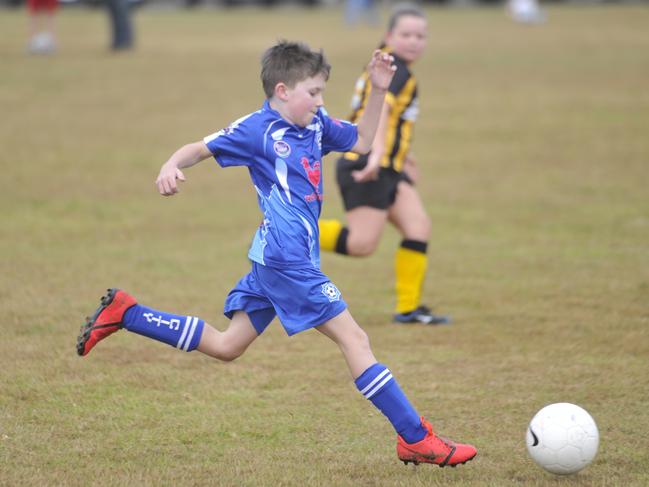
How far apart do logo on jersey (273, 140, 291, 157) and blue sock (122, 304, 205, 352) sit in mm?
905

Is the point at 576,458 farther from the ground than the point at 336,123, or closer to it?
closer to it

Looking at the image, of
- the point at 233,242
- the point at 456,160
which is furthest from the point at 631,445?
the point at 456,160

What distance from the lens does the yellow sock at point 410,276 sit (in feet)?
24.7

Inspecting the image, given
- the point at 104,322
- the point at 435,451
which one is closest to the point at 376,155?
the point at 104,322

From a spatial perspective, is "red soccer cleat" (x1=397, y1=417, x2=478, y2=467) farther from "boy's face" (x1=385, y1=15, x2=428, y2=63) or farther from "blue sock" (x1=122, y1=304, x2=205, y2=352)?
"boy's face" (x1=385, y1=15, x2=428, y2=63)

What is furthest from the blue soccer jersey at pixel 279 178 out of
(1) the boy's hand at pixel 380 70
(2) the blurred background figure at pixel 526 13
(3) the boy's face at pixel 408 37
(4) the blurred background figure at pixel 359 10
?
(2) the blurred background figure at pixel 526 13

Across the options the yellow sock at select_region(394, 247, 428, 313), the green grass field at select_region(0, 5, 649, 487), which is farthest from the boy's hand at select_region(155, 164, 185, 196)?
the yellow sock at select_region(394, 247, 428, 313)

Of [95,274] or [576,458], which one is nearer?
[576,458]

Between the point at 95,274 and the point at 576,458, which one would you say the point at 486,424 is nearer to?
the point at 576,458

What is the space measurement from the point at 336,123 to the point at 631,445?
204 cm

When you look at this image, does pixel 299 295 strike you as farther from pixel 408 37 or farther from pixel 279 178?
pixel 408 37

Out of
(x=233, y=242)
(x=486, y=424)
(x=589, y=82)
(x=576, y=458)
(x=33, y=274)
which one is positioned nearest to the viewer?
(x=576, y=458)

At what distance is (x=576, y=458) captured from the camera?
4.60 m

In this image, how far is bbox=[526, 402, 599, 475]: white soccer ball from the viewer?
15.1 ft
